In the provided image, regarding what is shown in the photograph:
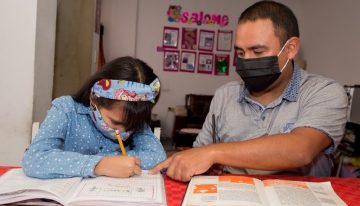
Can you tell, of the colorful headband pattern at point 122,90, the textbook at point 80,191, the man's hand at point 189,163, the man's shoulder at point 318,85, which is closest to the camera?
the textbook at point 80,191

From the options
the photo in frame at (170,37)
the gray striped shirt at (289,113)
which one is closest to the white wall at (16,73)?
the gray striped shirt at (289,113)

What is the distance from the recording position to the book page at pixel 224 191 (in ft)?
2.64

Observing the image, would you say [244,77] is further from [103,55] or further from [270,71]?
[103,55]

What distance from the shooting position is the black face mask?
144cm

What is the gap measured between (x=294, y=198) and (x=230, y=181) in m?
0.17

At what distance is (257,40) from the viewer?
4.64 ft

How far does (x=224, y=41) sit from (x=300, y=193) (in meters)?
4.86

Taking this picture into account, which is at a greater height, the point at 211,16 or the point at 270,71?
the point at 211,16

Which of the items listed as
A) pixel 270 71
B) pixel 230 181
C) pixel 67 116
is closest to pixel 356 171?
pixel 270 71

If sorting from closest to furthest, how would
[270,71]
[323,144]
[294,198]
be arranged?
[294,198] → [323,144] → [270,71]

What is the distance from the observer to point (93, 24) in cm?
324

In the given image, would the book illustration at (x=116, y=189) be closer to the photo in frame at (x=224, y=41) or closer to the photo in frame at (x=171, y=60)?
the photo in frame at (x=171, y=60)

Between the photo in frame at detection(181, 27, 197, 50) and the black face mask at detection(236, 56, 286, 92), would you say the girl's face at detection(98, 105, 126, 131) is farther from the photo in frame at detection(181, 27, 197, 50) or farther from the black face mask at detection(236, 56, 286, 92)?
the photo in frame at detection(181, 27, 197, 50)

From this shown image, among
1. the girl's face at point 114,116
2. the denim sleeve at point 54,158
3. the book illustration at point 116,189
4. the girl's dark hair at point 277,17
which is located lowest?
the book illustration at point 116,189
